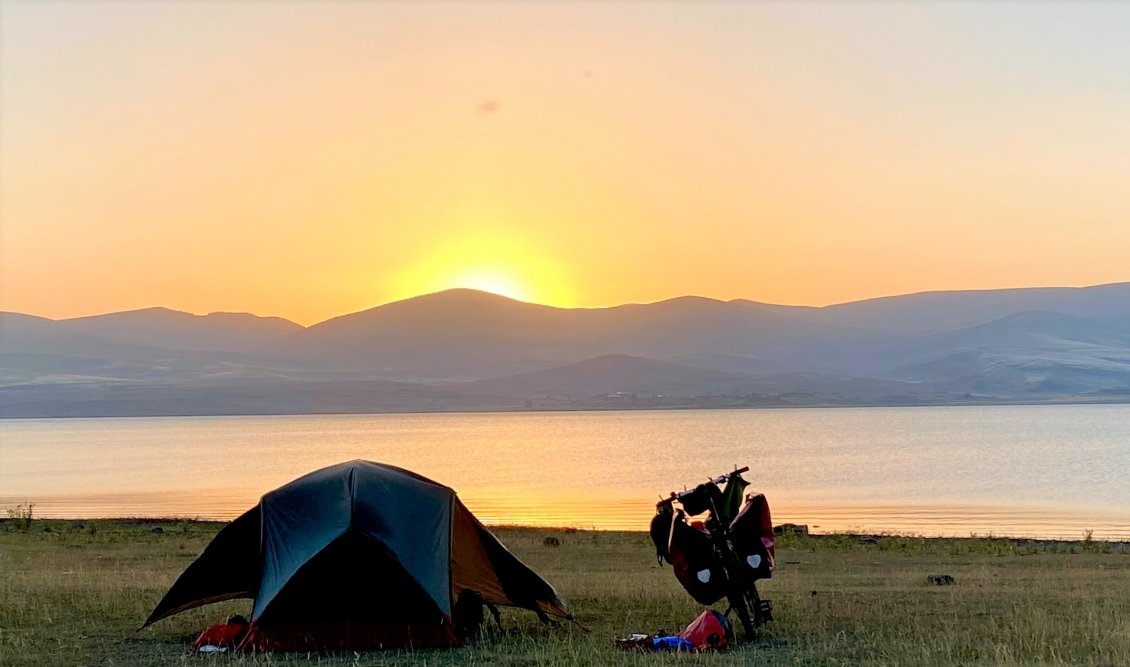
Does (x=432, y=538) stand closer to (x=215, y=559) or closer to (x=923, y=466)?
(x=215, y=559)

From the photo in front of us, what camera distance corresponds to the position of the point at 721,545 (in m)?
12.9

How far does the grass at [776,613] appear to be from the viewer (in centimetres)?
1218

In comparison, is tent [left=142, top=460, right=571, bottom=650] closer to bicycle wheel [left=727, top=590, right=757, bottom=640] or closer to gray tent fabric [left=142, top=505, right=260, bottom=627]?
gray tent fabric [left=142, top=505, right=260, bottom=627]

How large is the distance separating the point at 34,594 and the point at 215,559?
181 inches

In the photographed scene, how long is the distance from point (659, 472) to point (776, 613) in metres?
67.2

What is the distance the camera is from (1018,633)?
1310 cm

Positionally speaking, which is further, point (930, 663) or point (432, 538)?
point (432, 538)

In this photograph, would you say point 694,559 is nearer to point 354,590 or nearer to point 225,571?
point 354,590

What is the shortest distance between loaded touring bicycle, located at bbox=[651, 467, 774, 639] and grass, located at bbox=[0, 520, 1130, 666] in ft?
2.48

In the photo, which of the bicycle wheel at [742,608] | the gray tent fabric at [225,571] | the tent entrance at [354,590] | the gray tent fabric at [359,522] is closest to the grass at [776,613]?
the bicycle wheel at [742,608]

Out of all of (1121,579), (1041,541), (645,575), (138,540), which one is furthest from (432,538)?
(1041,541)

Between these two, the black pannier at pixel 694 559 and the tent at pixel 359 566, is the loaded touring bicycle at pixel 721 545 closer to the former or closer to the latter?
the black pannier at pixel 694 559

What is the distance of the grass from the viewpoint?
12180 millimetres

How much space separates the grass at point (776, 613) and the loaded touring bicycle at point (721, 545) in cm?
76
